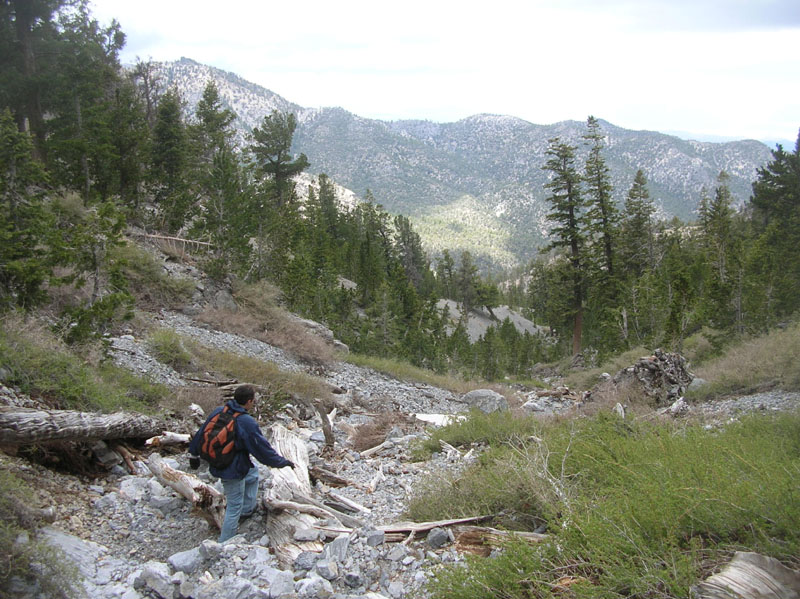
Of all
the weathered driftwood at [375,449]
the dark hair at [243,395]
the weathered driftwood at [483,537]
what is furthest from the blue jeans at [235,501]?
the weathered driftwood at [375,449]

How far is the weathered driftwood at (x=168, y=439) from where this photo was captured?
7406mm

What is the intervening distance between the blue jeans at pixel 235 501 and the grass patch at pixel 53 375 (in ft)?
11.1

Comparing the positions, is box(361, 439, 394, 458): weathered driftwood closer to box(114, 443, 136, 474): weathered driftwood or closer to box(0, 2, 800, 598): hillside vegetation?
box(0, 2, 800, 598): hillside vegetation

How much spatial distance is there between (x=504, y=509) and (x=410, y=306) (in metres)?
43.6

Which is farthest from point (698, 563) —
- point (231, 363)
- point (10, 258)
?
point (231, 363)

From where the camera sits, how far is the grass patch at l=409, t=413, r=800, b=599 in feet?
10.5

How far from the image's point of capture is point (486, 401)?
632 inches

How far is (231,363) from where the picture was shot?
13422 mm

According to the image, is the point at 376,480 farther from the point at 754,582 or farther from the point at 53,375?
the point at 754,582

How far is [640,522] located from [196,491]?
4.80 meters

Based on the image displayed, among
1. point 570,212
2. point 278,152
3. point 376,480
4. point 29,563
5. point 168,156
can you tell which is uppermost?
point 278,152

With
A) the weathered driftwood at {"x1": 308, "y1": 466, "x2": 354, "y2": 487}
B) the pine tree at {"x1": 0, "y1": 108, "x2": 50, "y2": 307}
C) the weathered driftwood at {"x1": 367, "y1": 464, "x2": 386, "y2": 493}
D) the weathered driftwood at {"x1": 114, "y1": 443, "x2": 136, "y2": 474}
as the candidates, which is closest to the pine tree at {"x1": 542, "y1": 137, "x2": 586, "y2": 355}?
the weathered driftwood at {"x1": 367, "y1": 464, "x2": 386, "y2": 493}

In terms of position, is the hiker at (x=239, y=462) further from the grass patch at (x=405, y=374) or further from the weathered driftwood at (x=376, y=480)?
the grass patch at (x=405, y=374)

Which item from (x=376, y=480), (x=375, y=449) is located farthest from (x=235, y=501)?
(x=375, y=449)
